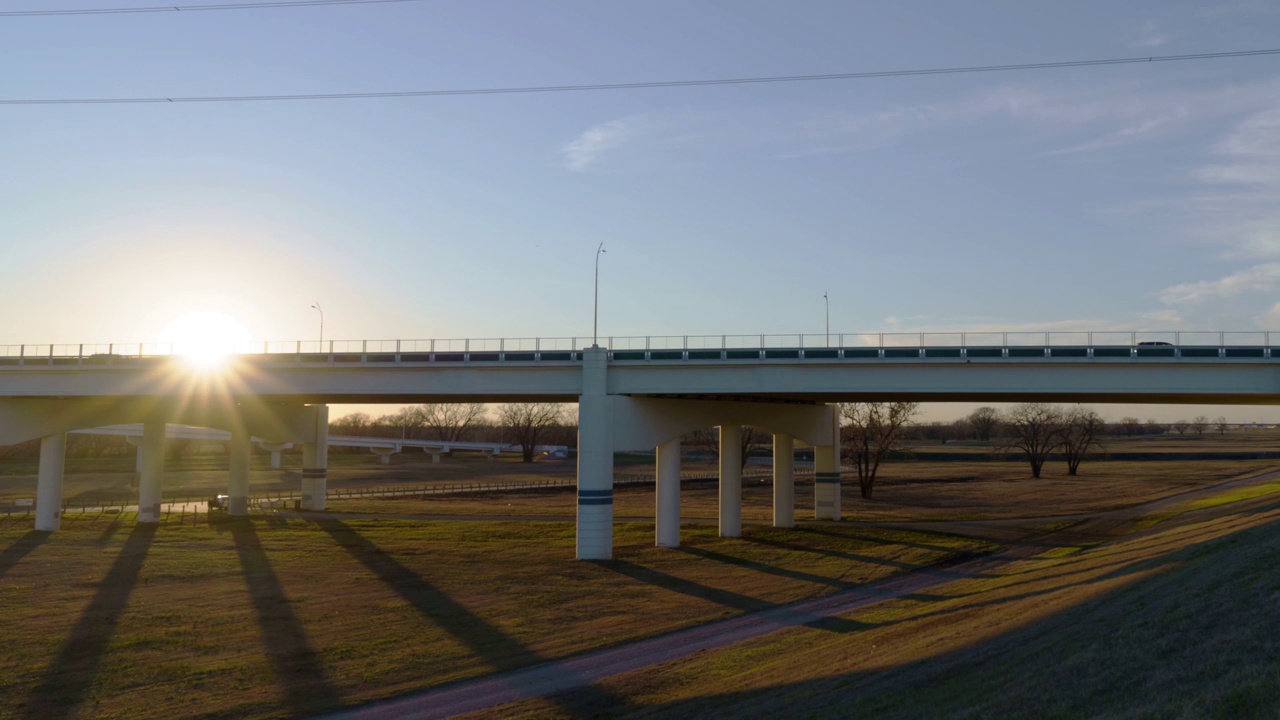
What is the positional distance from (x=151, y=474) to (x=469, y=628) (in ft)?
138

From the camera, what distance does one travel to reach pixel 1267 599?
53.9ft

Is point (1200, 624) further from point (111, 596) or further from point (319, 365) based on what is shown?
point (319, 365)

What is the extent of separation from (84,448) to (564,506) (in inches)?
3955

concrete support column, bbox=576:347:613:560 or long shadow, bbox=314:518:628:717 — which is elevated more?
concrete support column, bbox=576:347:613:560

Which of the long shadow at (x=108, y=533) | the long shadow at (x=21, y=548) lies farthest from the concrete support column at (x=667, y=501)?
the long shadow at (x=21, y=548)

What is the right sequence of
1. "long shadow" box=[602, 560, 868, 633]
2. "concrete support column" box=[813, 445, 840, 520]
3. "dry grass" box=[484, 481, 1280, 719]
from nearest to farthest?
"dry grass" box=[484, 481, 1280, 719]
"long shadow" box=[602, 560, 868, 633]
"concrete support column" box=[813, 445, 840, 520]

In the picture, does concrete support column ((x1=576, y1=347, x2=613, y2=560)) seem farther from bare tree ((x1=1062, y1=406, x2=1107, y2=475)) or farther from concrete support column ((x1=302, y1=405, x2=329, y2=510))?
bare tree ((x1=1062, y1=406, x2=1107, y2=475))

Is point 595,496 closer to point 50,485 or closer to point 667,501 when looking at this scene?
point 667,501

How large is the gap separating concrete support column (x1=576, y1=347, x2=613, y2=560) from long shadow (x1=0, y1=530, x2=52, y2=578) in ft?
83.7

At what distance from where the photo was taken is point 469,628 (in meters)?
31.0

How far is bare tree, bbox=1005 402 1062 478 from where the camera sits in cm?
11381

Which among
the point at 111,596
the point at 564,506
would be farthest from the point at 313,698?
the point at 564,506

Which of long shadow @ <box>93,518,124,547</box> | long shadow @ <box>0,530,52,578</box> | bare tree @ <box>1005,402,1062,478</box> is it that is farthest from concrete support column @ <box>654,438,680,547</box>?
bare tree @ <box>1005,402,1062,478</box>

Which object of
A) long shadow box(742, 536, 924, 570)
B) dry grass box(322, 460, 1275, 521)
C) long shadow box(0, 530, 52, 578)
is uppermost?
dry grass box(322, 460, 1275, 521)
